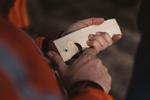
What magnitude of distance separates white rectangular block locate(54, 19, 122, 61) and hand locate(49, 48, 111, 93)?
3 centimetres

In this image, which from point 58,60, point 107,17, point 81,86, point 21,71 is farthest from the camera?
point 107,17

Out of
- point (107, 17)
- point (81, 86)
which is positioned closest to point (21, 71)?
point (81, 86)

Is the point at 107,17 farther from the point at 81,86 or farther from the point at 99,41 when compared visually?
the point at 81,86

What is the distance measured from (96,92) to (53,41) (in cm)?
20

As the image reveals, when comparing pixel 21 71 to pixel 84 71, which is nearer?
Answer: pixel 21 71

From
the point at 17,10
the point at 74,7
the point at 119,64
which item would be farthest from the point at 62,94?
the point at 74,7

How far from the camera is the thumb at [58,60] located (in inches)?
27.0

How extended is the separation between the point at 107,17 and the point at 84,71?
70 cm

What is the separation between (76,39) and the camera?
2.52 feet

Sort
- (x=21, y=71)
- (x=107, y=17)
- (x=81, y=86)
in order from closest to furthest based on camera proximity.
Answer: (x=21, y=71), (x=81, y=86), (x=107, y=17)

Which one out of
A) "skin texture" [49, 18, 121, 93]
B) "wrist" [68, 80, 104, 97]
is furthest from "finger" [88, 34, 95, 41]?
"wrist" [68, 80, 104, 97]

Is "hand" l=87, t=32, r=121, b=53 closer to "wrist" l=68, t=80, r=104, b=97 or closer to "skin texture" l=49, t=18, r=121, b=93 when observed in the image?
"skin texture" l=49, t=18, r=121, b=93

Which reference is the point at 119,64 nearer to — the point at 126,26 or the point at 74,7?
the point at 126,26

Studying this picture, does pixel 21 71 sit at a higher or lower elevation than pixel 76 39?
higher
